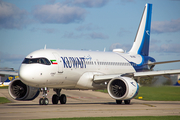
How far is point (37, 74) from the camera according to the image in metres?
22.9

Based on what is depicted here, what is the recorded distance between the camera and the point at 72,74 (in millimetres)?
26000

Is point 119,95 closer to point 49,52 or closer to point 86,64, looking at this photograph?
point 86,64

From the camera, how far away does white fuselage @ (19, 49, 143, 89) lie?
22.9 metres

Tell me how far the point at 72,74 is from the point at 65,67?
3.50 ft

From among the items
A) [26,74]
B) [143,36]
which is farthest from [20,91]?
[143,36]

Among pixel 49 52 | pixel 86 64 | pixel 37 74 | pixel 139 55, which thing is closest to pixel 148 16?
pixel 139 55

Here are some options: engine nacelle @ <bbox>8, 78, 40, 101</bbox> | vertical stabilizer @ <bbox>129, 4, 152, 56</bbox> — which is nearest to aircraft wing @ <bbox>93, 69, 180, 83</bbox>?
engine nacelle @ <bbox>8, 78, 40, 101</bbox>

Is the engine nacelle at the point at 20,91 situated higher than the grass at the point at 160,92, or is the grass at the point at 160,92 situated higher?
the engine nacelle at the point at 20,91

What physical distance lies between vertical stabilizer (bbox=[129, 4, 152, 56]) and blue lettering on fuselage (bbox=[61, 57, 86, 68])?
11.7 meters

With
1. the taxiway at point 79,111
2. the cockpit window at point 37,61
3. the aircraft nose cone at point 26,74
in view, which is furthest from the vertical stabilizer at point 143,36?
the aircraft nose cone at point 26,74

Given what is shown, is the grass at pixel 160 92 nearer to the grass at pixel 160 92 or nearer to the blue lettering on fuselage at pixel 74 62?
the grass at pixel 160 92

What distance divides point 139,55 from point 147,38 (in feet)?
11.1

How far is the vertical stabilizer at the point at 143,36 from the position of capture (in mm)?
38438

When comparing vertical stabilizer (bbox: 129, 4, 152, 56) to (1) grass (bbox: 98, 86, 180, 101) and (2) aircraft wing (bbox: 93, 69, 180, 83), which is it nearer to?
(1) grass (bbox: 98, 86, 180, 101)
